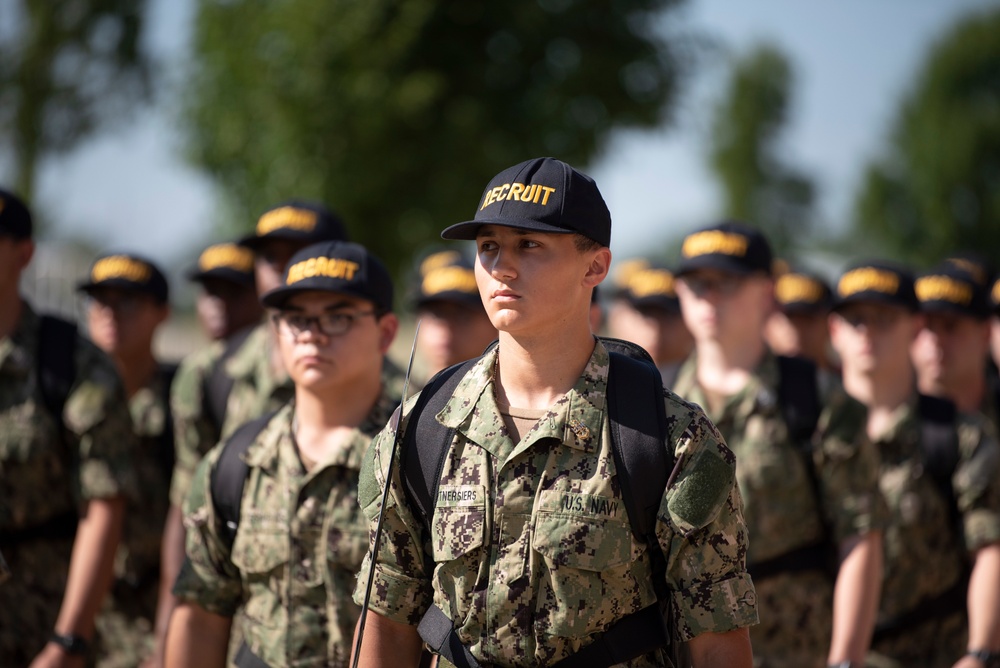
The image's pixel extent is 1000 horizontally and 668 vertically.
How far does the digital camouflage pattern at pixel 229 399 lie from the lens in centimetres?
609

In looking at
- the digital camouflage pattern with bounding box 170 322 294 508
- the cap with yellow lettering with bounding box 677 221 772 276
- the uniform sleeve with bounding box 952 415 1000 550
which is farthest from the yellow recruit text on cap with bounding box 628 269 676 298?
the digital camouflage pattern with bounding box 170 322 294 508

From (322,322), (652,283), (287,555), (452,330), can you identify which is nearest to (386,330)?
(322,322)

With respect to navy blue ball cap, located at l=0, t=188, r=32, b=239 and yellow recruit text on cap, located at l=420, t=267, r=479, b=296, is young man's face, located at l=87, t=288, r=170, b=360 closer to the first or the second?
yellow recruit text on cap, located at l=420, t=267, r=479, b=296

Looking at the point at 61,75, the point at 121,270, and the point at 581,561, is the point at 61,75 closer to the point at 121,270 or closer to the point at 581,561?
the point at 121,270

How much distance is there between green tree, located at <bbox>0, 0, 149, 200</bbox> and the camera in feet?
75.9

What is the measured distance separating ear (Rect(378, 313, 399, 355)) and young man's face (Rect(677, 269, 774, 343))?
1581mm

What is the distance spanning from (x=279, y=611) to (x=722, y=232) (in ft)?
9.27

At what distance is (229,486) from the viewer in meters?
4.38

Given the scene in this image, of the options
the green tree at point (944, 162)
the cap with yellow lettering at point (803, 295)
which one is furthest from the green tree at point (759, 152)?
the cap with yellow lettering at point (803, 295)

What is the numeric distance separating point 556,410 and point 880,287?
339 cm

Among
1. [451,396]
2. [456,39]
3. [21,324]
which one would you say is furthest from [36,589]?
[456,39]

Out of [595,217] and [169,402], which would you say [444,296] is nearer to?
[169,402]

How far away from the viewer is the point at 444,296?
709 cm

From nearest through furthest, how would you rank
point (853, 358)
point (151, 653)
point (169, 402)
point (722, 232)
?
point (722, 232), point (853, 358), point (151, 653), point (169, 402)
